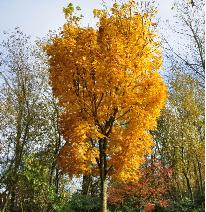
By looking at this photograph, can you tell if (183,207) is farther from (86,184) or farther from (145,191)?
(86,184)

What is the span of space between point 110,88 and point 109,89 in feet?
0.22

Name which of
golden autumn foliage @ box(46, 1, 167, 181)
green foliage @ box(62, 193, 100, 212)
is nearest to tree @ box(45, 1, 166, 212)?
golden autumn foliage @ box(46, 1, 167, 181)

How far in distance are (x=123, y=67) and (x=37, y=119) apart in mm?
11646

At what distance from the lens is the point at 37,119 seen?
81.5 feet

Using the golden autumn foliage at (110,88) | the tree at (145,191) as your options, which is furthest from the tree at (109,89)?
Answer: the tree at (145,191)

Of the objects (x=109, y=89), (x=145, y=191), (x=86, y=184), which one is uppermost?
(x=109, y=89)

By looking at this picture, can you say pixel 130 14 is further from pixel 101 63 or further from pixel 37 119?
pixel 37 119

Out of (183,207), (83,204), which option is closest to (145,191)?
(183,207)

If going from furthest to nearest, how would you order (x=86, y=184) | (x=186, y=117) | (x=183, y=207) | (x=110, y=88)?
(x=86, y=184), (x=186, y=117), (x=183, y=207), (x=110, y=88)

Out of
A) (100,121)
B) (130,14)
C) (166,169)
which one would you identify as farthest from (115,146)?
(166,169)

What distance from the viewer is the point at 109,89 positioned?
14.7m

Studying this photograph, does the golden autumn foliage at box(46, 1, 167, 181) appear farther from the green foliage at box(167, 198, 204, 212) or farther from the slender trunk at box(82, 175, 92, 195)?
the slender trunk at box(82, 175, 92, 195)

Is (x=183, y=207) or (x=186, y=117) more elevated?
(x=186, y=117)

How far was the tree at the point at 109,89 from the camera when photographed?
1476cm
